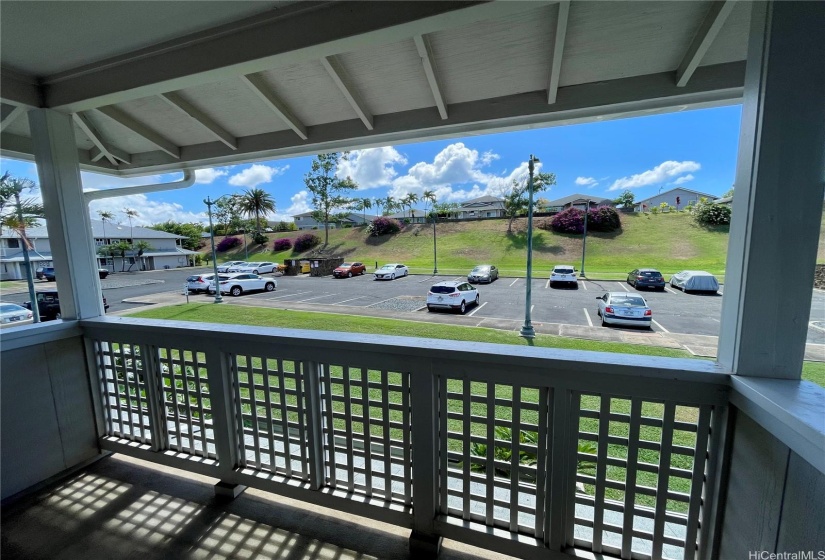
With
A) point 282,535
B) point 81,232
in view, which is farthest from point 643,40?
point 81,232

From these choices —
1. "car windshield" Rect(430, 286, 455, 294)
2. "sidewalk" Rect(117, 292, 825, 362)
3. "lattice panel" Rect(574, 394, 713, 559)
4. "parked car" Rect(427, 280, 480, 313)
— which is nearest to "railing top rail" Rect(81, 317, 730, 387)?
"lattice panel" Rect(574, 394, 713, 559)

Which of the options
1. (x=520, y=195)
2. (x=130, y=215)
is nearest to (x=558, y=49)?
(x=520, y=195)

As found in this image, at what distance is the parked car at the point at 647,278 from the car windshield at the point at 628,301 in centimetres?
25

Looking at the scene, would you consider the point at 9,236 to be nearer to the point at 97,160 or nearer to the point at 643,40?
the point at 97,160

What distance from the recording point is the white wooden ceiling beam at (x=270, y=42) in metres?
0.99

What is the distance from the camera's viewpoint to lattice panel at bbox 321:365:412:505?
52.5 inches

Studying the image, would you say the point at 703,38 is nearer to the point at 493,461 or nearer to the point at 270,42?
the point at 270,42

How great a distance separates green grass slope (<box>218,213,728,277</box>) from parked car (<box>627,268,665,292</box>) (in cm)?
7

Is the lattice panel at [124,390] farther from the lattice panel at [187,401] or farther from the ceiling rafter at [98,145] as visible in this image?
the ceiling rafter at [98,145]

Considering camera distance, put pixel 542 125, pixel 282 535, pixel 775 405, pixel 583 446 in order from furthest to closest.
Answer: pixel 583 446, pixel 542 125, pixel 282 535, pixel 775 405

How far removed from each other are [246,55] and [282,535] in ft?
6.49

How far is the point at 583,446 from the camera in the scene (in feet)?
6.68

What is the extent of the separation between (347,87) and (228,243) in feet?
8.31

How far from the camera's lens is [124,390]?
187cm
